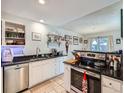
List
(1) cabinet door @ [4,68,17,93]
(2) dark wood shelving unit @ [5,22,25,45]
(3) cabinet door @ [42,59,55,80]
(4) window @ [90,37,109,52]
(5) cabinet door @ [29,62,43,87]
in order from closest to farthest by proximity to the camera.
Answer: (1) cabinet door @ [4,68,17,93], (2) dark wood shelving unit @ [5,22,25,45], (5) cabinet door @ [29,62,43,87], (3) cabinet door @ [42,59,55,80], (4) window @ [90,37,109,52]

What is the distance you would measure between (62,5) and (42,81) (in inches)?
99.8

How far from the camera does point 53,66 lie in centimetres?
413

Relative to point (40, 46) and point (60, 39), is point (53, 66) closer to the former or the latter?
point (40, 46)

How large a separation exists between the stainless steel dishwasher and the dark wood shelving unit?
0.81 m

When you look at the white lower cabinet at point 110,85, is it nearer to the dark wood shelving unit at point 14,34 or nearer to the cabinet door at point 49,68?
the cabinet door at point 49,68

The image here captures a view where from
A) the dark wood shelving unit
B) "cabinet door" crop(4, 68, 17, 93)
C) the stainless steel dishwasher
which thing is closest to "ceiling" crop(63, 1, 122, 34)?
the dark wood shelving unit

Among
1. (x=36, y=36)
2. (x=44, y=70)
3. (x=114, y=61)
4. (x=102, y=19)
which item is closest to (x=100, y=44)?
(x=102, y=19)

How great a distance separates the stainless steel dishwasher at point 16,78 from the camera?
254cm

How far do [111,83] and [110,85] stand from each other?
0.04 meters

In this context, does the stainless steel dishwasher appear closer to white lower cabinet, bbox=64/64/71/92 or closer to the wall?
the wall

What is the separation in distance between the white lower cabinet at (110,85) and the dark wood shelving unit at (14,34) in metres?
2.66

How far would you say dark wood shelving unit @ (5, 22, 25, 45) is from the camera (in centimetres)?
302

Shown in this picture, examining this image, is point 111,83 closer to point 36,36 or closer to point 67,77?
point 67,77

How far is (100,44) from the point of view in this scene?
24.9 feet
